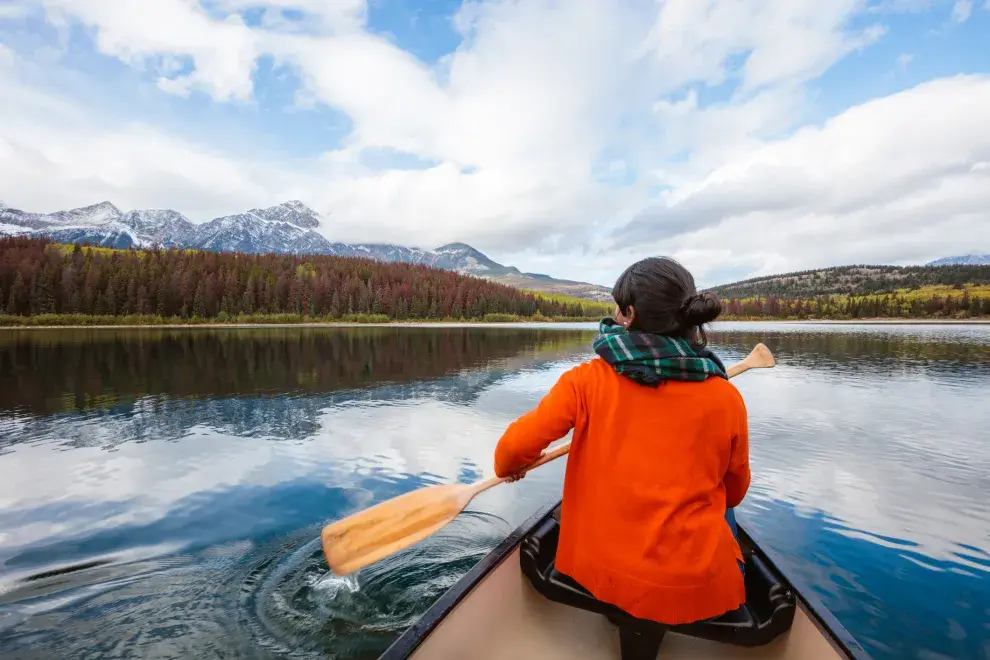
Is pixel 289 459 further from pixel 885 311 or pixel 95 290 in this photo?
pixel 885 311

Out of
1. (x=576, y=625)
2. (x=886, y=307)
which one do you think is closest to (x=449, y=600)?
(x=576, y=625)

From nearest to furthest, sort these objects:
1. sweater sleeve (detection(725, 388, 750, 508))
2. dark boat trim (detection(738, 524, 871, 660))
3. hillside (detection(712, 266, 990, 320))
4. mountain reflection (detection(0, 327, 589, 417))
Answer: sweater sleeve (detection(725, 388, 750, 508)) → dark boat trim (detection(738, 524, 871, 660)) → mountain reflection (detection(0, 327, 589, 417)) → hillside (detection(712, 266, 990, 320))

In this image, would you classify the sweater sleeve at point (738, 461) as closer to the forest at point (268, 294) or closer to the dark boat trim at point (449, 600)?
the dark boat trim at point (449, 600)

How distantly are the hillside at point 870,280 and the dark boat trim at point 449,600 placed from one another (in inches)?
6025

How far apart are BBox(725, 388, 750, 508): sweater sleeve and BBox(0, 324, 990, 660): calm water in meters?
3.05

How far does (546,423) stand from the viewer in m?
2.13

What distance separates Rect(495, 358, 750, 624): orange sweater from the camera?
1971 millimetres

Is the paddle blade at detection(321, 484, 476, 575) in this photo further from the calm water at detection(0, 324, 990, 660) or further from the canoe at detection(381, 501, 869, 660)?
the calm water at detection(0, 324, 990, 660)

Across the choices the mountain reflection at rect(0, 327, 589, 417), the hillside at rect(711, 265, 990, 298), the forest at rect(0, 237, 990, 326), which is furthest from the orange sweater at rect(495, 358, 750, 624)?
the hillside at rect(711, 265, 990, 298)

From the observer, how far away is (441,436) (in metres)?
10.7

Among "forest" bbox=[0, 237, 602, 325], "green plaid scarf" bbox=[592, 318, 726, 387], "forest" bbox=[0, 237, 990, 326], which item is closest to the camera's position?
"green plaid scarf" bbox=[592, 318, 726, 387]

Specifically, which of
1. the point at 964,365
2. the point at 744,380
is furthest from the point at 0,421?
the point at 964,365

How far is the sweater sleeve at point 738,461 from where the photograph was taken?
2.06m

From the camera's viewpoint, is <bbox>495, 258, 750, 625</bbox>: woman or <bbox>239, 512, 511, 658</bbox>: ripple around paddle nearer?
<bbox>495, 258, 750, 625</bbox>: woman
